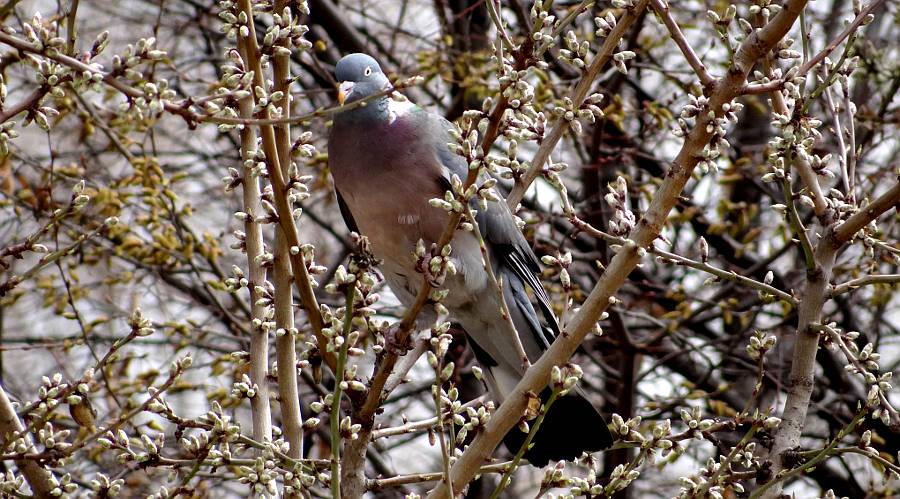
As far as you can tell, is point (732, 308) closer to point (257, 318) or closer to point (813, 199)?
point (813, 199)

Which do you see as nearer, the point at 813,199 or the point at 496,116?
the point at 496,116

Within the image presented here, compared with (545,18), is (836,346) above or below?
below

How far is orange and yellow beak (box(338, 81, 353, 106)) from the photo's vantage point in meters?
3.95

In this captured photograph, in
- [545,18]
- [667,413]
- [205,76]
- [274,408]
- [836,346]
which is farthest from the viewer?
[205,76]

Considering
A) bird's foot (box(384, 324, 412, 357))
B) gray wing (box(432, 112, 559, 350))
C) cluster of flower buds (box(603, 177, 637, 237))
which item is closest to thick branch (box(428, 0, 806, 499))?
cluster of flower buds (box(603, 177, 637, 237))

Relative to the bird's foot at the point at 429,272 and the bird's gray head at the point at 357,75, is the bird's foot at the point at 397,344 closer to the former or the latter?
the bird's foot at the point at 429,272

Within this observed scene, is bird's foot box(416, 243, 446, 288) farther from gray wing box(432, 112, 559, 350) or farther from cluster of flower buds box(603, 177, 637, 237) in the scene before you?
gray wing box(432, 112, 559, 350)

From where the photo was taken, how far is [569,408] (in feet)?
12.1

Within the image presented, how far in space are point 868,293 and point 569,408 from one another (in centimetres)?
390

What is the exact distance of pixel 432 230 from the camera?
404 cm

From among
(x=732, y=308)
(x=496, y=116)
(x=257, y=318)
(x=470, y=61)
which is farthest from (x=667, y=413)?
(x=496, y=116)

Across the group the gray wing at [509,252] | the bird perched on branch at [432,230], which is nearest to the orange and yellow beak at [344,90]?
the bird perched on branch at [432,230]

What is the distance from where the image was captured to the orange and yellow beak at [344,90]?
13.0 ft

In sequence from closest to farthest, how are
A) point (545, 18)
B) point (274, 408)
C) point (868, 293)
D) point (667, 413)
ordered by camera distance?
1. point (545, 18)
2. point (274, 408)
3. point (667, 413)
4. point (868, 293)
